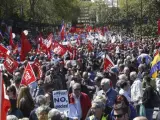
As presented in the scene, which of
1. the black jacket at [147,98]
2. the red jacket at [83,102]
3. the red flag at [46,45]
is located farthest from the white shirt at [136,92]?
the red flag at [46,45]

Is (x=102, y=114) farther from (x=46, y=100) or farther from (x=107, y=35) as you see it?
(x=107, y=35)

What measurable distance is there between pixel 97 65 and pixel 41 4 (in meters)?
44.3

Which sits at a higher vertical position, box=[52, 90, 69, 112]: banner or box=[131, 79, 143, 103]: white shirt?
box=[52, 90, 69, 112]: banner

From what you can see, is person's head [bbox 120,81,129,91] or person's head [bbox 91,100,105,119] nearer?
person's head [bbox 91,100,105,119]

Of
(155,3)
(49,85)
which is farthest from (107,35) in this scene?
(49,85)

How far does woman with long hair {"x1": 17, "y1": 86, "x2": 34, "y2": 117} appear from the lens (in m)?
8.29

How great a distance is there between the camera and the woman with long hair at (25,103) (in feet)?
27.2

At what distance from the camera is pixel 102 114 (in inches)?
282

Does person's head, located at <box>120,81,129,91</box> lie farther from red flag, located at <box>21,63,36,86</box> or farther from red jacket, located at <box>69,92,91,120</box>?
red flag, located at <box>21,63,36,86</box>

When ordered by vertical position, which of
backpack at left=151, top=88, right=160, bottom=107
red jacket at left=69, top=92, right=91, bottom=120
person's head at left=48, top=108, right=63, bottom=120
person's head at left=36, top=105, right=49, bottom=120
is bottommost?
backpack at left=151, top=88, right=160, bottom=107

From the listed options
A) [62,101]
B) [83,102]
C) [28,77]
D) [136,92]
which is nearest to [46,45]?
[28,77]

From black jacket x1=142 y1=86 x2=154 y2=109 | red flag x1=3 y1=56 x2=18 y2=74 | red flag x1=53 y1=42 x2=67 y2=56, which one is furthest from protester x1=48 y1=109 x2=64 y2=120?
red flag x1=53 y1=42 x2=67 y2=56

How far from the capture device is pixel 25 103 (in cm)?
833

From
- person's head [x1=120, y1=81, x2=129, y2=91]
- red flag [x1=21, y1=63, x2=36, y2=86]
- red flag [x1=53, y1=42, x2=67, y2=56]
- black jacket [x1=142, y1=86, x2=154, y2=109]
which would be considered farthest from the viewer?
red flag [x1=53, y1=42, x2=67, y2=56]
